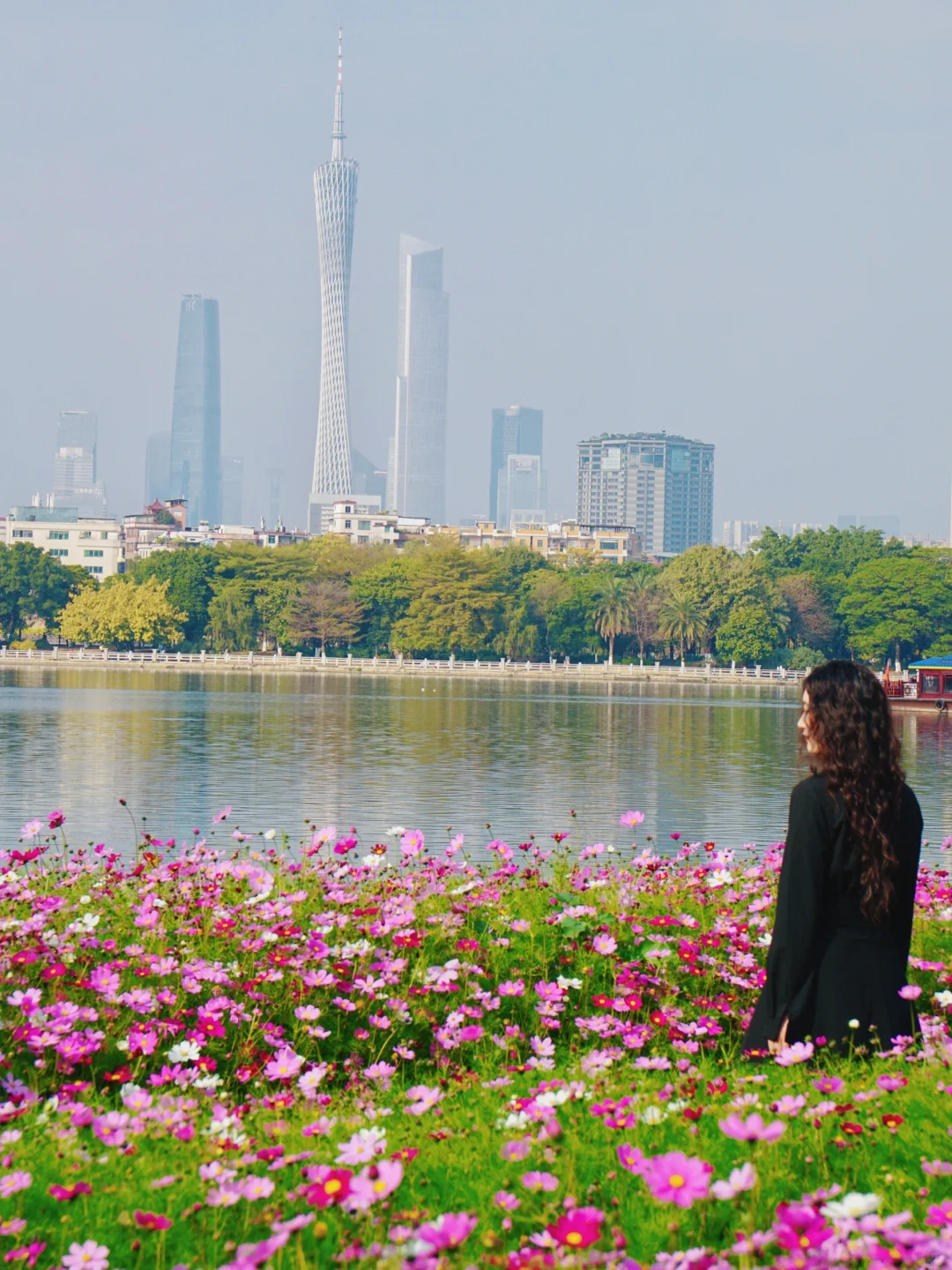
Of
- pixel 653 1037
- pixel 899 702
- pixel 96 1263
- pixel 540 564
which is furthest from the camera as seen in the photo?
pixel 540 564

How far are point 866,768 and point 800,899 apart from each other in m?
0.46

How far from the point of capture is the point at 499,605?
83875 mm

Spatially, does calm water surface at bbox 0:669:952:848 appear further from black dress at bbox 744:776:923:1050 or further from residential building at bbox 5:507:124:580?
residential building at bbox 5:507:124:580

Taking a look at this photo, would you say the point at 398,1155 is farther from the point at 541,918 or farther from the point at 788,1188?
the point at 541,918

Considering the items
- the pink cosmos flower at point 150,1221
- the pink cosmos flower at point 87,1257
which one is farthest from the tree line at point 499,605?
the pink cosmos flower at point 87,1257

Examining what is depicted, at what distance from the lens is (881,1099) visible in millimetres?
4023

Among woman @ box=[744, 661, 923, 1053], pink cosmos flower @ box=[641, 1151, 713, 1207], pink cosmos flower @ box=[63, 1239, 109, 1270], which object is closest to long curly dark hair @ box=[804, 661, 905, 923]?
woman @ box=[744, 661, 923, 1053]

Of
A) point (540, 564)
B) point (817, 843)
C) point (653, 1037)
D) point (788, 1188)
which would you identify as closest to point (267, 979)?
point (653, 1037)

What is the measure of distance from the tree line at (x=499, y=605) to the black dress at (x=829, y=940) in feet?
245

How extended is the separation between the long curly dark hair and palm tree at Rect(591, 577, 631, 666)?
7721 cm

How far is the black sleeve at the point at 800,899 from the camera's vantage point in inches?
176

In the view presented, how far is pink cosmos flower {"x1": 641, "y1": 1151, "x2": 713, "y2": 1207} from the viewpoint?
2.53 meters

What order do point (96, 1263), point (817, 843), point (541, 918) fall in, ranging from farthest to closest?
point (541, 918) < point (817, 843) < point (96, 1263)

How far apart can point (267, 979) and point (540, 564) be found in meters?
89.4
